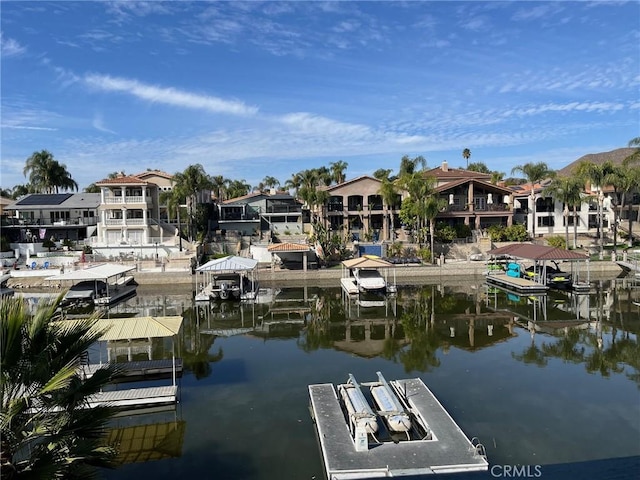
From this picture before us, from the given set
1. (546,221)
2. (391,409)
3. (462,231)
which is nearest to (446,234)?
(462,231)

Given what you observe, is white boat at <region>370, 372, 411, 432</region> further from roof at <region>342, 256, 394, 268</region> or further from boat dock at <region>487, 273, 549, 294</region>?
boat dock at <region>487, 273, 549, 294</region>

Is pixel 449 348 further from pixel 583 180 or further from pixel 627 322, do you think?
pixel 583 180

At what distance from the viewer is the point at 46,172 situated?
7831cm

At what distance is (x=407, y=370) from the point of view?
19391 mm

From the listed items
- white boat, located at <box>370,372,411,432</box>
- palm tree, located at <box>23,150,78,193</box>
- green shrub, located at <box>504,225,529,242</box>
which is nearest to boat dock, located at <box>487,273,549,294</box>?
green shrub, located at <box>504,225,529,242</box>

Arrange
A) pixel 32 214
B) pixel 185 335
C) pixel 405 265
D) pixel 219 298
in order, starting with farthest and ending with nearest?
pixel 32 214 → pixel 405 265 → pixel 219 298 → pixel 185 335

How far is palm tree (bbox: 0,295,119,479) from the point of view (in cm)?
677

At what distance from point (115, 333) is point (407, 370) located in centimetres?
1114

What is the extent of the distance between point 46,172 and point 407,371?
255 ft

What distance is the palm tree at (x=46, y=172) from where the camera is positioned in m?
78.1

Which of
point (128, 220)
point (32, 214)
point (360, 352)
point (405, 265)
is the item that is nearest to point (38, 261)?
point (128, 220)

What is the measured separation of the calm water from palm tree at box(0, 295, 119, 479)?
5003 millimetres

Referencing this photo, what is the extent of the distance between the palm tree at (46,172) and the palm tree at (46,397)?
3224 inches

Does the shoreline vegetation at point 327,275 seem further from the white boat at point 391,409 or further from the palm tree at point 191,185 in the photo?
the white boat at point 391,409
